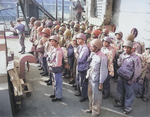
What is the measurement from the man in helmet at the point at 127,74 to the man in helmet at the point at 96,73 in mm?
587

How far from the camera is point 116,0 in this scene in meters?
→ 8.54

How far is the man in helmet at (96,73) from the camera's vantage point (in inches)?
130

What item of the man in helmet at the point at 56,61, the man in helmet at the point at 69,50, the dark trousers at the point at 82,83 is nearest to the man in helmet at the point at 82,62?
the dark trousers at the point at 82,83

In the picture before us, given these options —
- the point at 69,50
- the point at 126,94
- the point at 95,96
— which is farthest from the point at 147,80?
the point at 69,50

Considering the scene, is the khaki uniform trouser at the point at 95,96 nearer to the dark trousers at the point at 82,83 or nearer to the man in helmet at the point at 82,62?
the man in helmet at the point at 82,62

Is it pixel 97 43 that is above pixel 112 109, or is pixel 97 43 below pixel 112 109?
above

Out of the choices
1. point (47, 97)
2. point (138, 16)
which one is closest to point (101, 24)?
point (138, 16)

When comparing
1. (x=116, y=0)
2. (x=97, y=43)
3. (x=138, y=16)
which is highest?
(x=116, y=0)

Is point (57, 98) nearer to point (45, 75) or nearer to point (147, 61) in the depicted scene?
point (45, 75)

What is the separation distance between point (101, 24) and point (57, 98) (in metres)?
5.87

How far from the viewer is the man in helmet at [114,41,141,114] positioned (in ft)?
11.5

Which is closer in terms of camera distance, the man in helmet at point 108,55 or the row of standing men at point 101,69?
the row of standing men at point 101,69

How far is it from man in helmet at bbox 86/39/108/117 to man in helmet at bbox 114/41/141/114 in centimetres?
59

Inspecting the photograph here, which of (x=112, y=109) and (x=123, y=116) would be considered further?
(x=112, y=109)
